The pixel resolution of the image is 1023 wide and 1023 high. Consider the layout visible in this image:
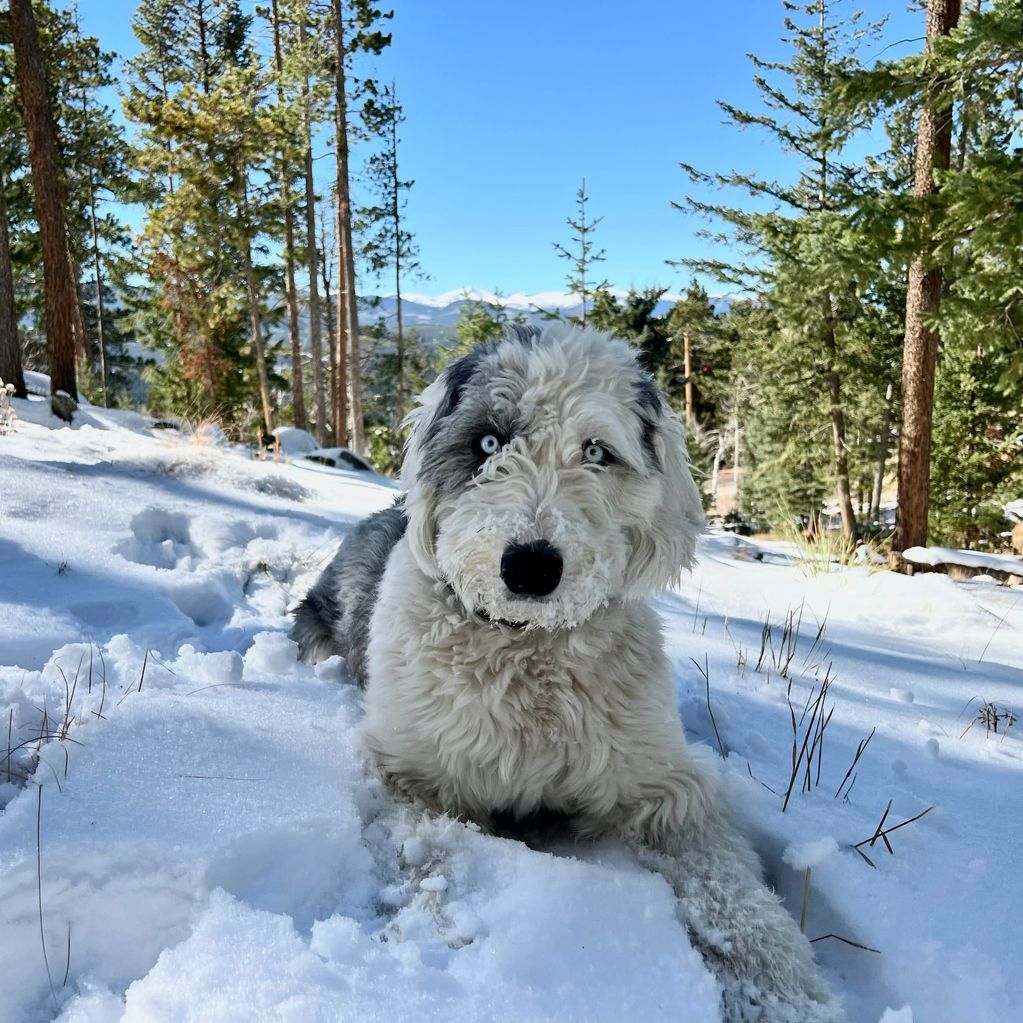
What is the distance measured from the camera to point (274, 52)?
23031mm

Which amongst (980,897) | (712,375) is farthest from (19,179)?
(712,375)

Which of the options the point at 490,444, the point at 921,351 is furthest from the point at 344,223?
the point at 490,444

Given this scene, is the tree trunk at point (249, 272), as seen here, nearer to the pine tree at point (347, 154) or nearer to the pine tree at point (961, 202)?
the pine tree at point (347, 154)

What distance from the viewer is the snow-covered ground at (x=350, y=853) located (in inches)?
55.3

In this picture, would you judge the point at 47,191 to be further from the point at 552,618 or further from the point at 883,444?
the point at 883,444

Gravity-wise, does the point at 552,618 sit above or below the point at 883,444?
below

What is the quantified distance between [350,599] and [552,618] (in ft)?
5.18

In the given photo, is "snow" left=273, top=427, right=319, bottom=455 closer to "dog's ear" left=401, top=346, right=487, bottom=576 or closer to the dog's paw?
"dog's ear" left=401, top=346, right=487, bottom=576

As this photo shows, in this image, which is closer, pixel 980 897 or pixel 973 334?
pixel 980 897

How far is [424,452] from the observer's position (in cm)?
218

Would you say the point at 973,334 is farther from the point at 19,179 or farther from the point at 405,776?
the point at 19,179

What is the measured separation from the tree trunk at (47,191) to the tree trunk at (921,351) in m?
14.4

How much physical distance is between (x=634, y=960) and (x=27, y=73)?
1521cm

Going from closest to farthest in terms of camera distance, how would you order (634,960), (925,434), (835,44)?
1. (634,960)
2. (925,434)
3. (835,44)
